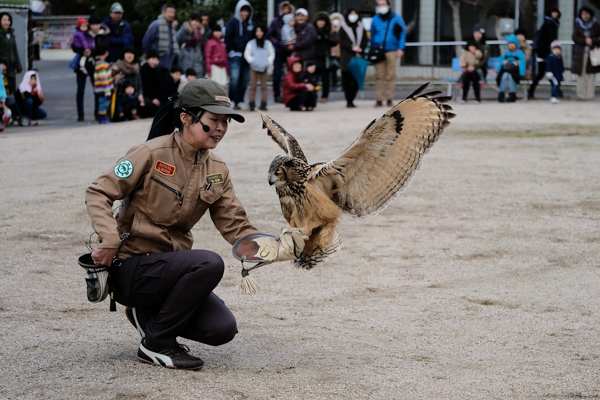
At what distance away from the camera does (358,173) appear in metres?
4.59

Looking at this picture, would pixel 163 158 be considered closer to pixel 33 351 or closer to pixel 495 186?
pixel 33 351

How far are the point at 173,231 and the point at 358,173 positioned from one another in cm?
125

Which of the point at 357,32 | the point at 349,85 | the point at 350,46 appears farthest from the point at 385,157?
the point at 357,32

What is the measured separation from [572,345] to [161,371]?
245 centimetres

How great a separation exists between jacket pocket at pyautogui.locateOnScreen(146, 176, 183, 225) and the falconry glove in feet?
1.51

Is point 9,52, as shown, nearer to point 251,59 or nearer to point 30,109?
point 30,109

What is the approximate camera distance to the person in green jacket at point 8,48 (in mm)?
13500

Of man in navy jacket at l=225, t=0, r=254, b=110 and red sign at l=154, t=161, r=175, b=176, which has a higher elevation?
man in navy jacket at l=225, t=0, r=254, b=110

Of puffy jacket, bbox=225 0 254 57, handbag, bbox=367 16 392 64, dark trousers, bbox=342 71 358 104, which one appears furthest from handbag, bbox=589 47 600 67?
puffy jacket, bbox=225 0 254 57

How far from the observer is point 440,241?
689cm

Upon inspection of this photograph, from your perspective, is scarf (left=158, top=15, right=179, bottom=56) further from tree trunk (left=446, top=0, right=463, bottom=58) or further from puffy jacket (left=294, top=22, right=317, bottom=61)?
tree trunk (left=446, top=0, right=463, bottom=58)

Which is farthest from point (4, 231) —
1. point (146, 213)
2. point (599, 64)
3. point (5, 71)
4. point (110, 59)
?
point (599, 64)

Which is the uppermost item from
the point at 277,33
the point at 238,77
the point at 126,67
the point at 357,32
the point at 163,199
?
the point at 357,32

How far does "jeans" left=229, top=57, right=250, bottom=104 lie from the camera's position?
1573 cm
